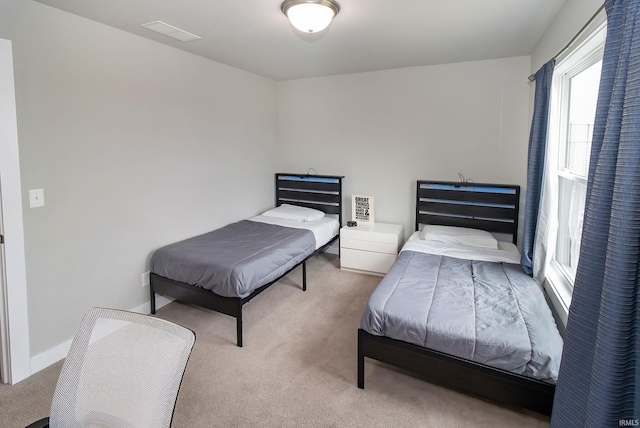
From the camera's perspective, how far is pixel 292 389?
2203 mm

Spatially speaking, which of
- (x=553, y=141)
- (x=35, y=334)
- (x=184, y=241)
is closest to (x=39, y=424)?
(x=35, y=334)

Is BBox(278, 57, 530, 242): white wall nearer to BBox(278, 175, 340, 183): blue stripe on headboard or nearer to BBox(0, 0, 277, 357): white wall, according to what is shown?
BBox(278, 175, 340, 183): blue stripe on headboard

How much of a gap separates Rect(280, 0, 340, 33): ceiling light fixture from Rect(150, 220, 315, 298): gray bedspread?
1.77 m

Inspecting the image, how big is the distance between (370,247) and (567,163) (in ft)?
6.67

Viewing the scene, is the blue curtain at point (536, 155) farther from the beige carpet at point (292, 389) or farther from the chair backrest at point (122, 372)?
the chair backrest at point (122, 372)

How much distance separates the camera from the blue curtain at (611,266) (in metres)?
1.05

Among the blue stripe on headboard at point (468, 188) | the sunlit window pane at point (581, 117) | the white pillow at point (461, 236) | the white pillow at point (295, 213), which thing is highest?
the sunlit window pane at point (581, 117)

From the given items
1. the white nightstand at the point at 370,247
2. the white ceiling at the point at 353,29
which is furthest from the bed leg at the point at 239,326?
the white ceiling at the point at 353,29

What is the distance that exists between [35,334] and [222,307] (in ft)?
4.01

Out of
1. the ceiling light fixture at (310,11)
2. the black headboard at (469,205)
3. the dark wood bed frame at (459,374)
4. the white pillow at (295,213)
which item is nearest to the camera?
the dark wood bed frame at (459,374)

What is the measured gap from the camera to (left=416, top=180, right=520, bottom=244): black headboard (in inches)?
146

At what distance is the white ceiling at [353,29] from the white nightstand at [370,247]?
6.11 ft

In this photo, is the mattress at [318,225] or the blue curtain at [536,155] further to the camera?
the mattress at [318,225]

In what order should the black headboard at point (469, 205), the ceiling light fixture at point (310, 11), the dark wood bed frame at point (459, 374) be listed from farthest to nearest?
1. the black headboard at point (469, 205)
2. the ceiling light fixture at point (310, 11)
3. the dark wood bed frame at point (459, 374)
